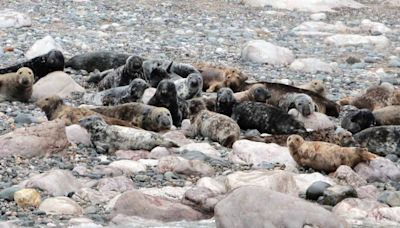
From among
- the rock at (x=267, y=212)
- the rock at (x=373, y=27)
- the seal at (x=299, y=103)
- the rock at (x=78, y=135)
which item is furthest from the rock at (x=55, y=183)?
the rock at (x=373, y=27)

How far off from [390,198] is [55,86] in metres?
5.19

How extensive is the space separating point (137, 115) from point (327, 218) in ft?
13.6

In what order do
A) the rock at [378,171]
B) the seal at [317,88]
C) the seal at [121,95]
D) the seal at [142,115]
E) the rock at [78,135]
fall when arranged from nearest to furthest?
the rock at [378,171], the rock at [78,135], the seal at [142,115], the seal at [121,95], the seal at [317,88]

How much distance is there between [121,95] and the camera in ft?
31.8

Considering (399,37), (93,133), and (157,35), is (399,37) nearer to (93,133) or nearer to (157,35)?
(157,35)

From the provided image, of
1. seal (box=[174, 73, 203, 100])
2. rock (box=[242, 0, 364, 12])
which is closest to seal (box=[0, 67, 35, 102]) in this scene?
seal (box=[174, 73, 203, 100])

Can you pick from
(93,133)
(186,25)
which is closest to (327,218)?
(93,133)

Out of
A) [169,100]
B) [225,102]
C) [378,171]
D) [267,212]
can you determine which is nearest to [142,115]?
[169,100]

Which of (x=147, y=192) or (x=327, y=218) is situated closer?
(x=327, y=218)

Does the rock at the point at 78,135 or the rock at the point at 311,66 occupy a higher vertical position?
the rock at the point at 78,135

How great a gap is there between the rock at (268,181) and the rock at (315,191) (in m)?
0.08

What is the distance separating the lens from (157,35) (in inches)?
613

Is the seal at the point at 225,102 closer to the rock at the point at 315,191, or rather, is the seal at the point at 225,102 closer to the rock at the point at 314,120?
the rock at the point at 314,120

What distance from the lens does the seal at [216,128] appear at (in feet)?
26.4
